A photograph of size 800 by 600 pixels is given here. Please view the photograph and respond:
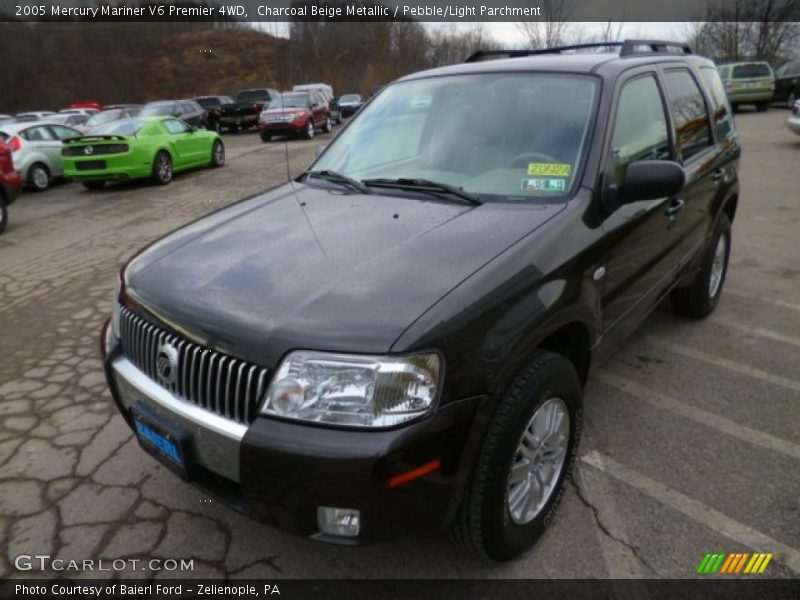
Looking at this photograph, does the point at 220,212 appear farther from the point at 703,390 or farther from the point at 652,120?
the point at 703,390

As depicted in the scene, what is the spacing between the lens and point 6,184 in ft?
27.3

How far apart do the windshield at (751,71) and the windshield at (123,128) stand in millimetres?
22572

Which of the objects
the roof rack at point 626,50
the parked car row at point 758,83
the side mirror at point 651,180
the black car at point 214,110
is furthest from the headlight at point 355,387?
the black car at point 214,110

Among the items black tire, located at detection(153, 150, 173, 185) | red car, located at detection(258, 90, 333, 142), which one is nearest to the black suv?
black tire, located at detection(153, 150, 173, 185)

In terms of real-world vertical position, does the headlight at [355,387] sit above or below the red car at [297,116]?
below

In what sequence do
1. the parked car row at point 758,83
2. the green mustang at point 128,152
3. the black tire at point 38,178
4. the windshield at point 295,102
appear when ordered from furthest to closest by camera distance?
the parked car row at point 758,83 < the windshield at point 295,102 < the black tire at point 38,178 < the green mustang at point 128,152

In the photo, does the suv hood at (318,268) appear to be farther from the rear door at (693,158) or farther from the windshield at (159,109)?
the windshield at (159,109)

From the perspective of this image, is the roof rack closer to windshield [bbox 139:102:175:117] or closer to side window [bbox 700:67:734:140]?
side window [bbox 700:67:734:140]

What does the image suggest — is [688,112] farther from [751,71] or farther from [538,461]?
[751,71]

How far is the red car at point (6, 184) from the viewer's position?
326 inches

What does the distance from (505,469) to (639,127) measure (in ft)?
6.64

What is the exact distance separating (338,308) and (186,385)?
63 centimetres

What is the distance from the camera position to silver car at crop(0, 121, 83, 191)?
37.6 ft

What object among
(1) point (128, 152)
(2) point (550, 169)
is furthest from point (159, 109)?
(2) point (550, 169)
